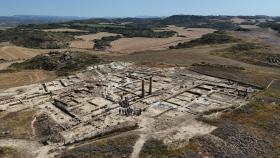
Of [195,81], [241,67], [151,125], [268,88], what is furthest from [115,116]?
[241,67]

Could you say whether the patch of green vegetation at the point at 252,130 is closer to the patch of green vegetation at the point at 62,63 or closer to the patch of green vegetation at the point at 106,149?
the patch of green vegetation at the point at 106,149

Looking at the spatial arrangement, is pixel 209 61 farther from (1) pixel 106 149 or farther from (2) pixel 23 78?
(1) pixel 106 149

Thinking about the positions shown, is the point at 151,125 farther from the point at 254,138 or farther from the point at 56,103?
the point at 56,103

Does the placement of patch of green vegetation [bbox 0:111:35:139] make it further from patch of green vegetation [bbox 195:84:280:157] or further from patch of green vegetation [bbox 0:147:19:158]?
patch of green vegetation [bbox 195:84:280:157]

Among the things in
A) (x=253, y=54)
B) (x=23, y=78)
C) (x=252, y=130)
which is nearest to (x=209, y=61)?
(x=253, y=54)

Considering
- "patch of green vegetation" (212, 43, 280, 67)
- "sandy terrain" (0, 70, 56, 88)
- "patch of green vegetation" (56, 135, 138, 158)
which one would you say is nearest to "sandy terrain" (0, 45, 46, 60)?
"sandy terrain" (0, 70, 56, 88)
